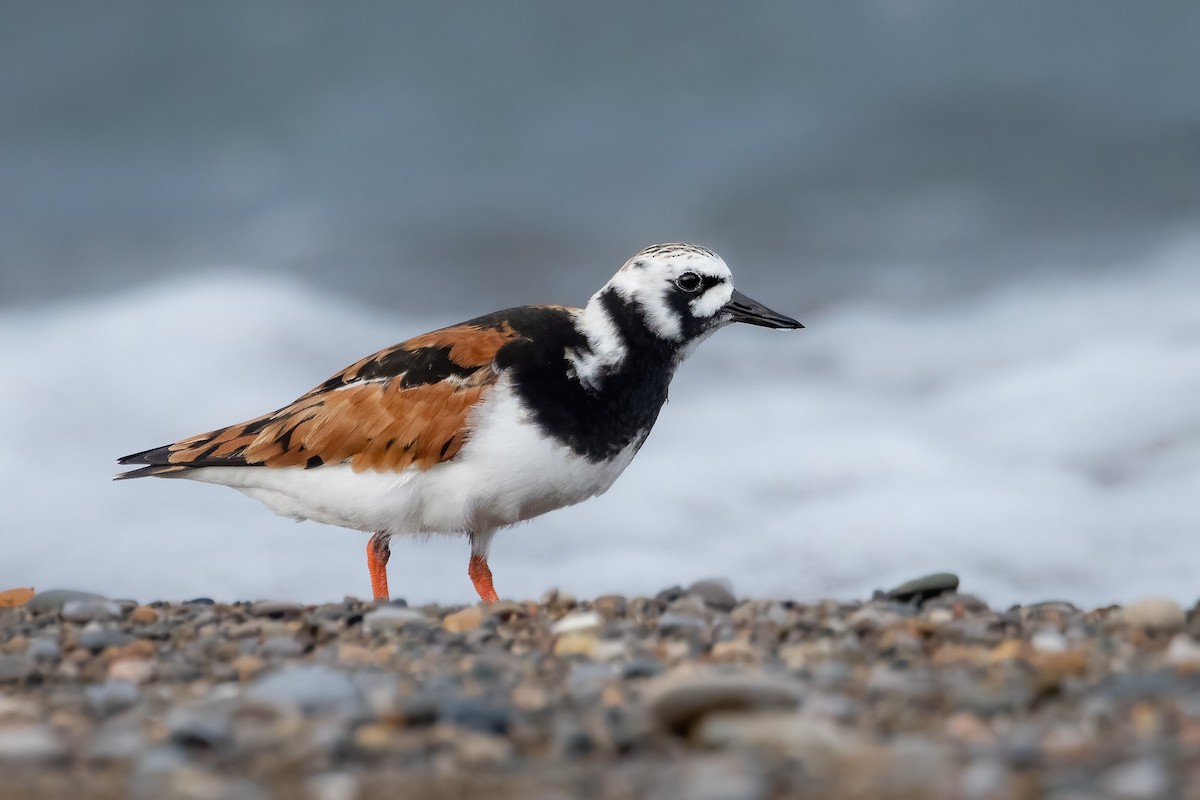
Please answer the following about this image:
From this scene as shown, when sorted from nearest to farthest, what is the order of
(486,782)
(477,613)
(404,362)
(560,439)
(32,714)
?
(486,782) → (32,714) → (477,613) → (560,439) → (404,362)

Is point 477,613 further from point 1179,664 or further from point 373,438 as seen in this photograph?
point 1179,664

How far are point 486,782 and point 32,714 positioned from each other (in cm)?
165

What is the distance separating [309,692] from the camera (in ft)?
11.5

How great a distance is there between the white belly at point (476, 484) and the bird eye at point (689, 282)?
2.58 feet

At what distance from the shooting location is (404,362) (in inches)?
250

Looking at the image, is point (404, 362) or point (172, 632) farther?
point (404, 362)

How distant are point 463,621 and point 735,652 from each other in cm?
118

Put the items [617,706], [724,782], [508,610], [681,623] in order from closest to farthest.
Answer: [724,782]
[617,706]
[681,623]
[508,610]

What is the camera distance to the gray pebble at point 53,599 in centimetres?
550

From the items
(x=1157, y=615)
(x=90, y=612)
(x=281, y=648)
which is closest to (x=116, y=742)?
(x=281, y=648)

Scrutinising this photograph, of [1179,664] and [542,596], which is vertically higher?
[542,596]

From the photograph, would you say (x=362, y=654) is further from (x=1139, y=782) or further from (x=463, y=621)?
(x=1139, y=782)

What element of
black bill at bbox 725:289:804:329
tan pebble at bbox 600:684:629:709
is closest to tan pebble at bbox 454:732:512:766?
tan pebble at bbox 600:684:629:709

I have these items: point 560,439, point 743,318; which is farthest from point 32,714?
point 743,318
